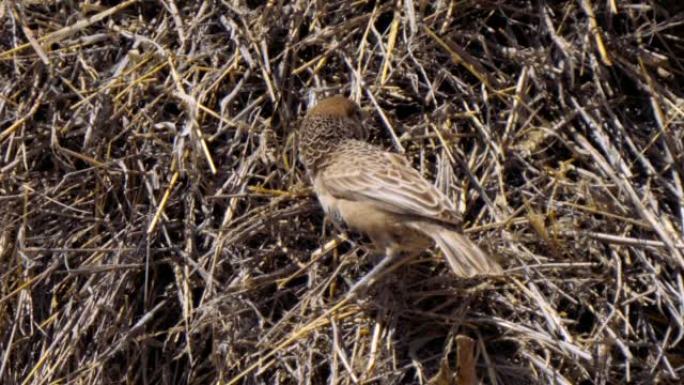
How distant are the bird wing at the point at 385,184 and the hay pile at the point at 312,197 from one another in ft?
0.45

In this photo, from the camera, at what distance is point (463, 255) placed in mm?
5000

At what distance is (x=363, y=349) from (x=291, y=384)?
0.26 metres

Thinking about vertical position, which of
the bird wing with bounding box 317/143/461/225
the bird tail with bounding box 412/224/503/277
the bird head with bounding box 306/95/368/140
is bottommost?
the bird tail with bounding box 412/224/503/277

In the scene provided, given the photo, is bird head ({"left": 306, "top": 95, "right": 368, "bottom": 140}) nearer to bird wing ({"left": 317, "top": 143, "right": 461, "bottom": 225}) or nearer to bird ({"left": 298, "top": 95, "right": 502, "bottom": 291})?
bird ({"left": 298, "top": 95, "right": 502, "bottom": 291})

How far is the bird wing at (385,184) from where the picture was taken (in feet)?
16.7

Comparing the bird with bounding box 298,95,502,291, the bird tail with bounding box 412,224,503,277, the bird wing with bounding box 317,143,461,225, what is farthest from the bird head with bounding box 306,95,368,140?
the bird tail with bounding box 412,224,503,277

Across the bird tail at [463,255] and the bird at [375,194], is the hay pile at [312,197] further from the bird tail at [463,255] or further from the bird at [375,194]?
the bird tail at [463,255]

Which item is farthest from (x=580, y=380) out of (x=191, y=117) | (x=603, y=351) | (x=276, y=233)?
(x=191, y=117)

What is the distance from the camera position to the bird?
5.05m

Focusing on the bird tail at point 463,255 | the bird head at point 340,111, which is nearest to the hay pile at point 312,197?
the bird head at point 340,111

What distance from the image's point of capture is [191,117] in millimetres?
5473

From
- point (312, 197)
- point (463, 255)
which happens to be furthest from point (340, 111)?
point (463, 255)

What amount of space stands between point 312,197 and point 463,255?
705 millimetres

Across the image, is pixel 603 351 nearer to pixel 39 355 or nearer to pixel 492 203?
pixel 492 203
